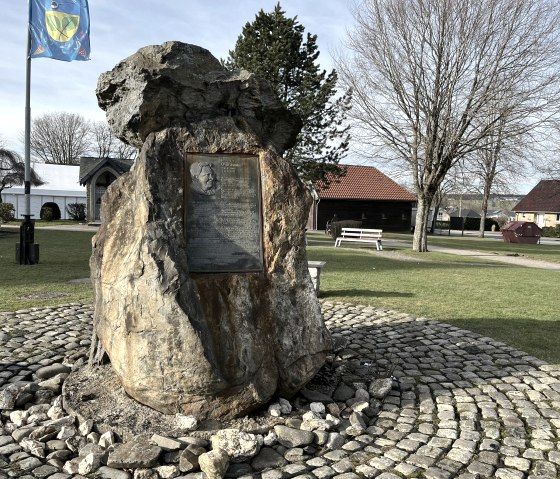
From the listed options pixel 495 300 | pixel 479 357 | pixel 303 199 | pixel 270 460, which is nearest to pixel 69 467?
pixel 270 460

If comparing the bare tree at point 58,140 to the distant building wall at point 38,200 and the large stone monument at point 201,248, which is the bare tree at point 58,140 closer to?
the distant building wall at point 38,200

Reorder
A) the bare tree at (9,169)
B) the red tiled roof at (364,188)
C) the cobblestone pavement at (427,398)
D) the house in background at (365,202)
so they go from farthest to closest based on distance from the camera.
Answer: the red tiled roof at (364,188), the house in background at (365,202), the bare tree at (9,169), the cobblestone pavement at (427,398)

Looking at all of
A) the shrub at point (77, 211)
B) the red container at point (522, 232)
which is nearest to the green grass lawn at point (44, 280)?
the shrub at point (77, 211)

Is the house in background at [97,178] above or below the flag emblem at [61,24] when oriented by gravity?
below

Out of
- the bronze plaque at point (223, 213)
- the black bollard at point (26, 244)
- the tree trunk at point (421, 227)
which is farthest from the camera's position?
the tree trunk at point (421, 227)

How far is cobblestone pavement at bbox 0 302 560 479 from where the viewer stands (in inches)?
120

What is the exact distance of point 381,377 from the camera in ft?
14.9

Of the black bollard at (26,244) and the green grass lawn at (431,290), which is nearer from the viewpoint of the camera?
the green grass lawn at (431,290)

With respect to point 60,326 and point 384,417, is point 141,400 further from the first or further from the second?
point 60,326

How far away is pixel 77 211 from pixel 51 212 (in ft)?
7.12

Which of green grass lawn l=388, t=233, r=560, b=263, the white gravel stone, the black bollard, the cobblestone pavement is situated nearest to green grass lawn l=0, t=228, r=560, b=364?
the black bollard

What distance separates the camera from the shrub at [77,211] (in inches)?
1548


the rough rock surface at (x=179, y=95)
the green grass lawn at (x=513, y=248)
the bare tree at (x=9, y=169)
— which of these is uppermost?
the bare tree at (x=9, y=169)

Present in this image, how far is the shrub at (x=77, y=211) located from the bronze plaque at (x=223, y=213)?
126 ft
